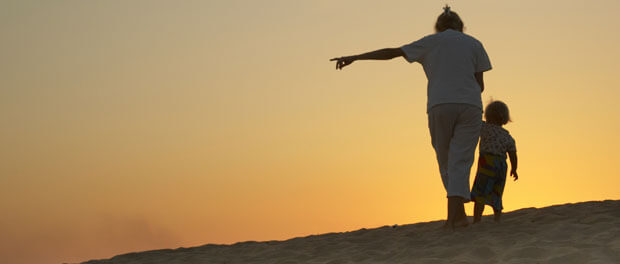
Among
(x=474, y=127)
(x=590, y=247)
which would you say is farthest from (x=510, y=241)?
(x=474, y=127)

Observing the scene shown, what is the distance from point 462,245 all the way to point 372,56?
7.04 feet

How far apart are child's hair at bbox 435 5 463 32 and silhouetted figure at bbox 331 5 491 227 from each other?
19 centimetres

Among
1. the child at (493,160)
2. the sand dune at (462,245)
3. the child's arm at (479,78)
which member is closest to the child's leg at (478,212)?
the child at (493,160)

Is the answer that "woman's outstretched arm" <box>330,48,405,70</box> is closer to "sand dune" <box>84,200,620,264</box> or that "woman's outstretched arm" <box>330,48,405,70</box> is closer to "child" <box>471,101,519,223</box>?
"child" <box>471,101,519,223</box>

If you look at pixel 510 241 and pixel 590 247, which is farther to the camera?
pixel 510 241

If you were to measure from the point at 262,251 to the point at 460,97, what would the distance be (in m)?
2.79

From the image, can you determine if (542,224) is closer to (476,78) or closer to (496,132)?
(496,132)

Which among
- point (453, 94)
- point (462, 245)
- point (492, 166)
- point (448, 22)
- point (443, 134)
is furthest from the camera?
point (492, 166)

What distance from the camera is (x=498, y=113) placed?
8.77 metres

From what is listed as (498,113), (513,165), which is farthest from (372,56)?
(513,165)

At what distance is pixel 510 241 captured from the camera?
7.30 meters

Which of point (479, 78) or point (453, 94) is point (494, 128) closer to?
point (479, 78)

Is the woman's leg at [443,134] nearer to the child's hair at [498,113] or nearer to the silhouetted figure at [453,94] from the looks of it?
the silhouetted figure at [453,94]

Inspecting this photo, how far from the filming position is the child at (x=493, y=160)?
8.68m
